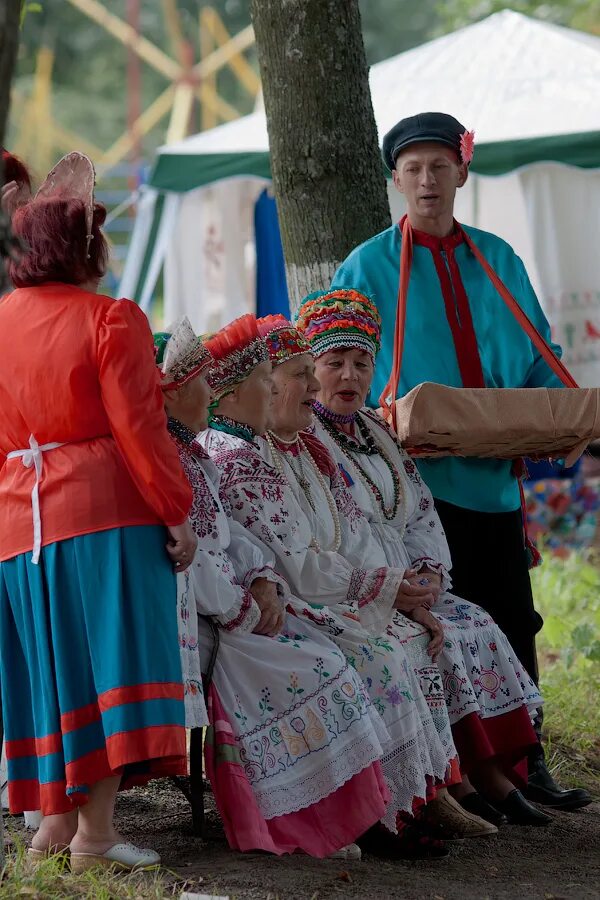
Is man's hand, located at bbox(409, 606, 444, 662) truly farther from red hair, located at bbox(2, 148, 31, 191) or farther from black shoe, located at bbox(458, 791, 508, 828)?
red hair, located at bbox(2, 148, 31, 191)

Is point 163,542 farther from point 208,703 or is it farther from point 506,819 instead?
point 506,819

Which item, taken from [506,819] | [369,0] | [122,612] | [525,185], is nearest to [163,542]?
[122,612]

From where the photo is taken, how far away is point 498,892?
10.5 feet

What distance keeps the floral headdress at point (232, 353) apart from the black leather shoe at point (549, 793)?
5.91ft

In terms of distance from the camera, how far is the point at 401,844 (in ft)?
11.6

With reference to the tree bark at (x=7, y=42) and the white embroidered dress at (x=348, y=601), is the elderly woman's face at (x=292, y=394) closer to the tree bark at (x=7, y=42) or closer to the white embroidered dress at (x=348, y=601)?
the white embroidered dress at (x=348, y=601)

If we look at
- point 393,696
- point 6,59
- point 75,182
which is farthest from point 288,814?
point 6,59

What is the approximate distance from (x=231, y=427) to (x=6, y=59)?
1.55 meters

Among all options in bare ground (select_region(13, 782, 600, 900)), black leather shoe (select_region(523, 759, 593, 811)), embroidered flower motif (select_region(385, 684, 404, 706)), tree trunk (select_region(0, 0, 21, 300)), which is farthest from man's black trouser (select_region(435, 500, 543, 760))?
tree trunk (select_region(0, 0, 21, 300))

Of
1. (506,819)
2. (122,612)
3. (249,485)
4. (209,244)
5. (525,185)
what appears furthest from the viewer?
(209,244)

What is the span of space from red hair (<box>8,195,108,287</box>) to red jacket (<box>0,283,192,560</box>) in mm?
65

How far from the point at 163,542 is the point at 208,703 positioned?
49cm

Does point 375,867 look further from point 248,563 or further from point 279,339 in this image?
point 279,339

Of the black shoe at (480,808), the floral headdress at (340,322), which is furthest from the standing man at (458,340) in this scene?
the black shoe at (480,808)
